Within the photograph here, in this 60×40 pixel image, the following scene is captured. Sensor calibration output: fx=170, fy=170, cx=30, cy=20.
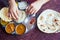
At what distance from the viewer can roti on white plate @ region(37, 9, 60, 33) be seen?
3.29 feet

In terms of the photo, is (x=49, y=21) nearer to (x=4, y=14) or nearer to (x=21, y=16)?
(x=21, y=16)

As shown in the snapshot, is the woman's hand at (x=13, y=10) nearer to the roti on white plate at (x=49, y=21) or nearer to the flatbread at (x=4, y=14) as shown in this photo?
the flatbread at (x=4, y=14)

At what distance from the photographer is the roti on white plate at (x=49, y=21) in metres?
1.00

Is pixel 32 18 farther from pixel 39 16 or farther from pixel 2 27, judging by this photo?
pixel 2 27

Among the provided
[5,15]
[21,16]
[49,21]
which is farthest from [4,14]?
[49,21]

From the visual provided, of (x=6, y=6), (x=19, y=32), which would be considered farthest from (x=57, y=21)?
(x=6, y=6)

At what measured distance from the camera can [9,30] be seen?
1015mm

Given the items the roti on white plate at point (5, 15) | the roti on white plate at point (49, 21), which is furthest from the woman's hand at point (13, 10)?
the roti on white plate at point (49, 21)

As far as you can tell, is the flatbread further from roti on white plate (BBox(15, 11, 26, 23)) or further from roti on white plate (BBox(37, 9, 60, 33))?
roti on white plate (BBox(37, 9, 60, 33))

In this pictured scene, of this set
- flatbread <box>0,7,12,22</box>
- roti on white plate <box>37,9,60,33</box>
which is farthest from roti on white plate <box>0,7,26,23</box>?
roti on white plate <box>37,9,60,33</box>

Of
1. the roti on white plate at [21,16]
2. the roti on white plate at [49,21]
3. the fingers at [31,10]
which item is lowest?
the roti on white plate at [49,21]

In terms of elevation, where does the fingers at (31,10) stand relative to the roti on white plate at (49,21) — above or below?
above

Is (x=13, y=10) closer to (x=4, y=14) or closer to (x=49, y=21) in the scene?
(x=4, y=14)

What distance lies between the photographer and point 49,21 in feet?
3.43
